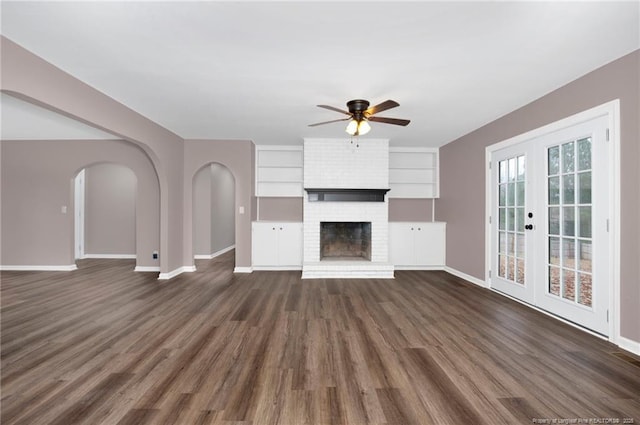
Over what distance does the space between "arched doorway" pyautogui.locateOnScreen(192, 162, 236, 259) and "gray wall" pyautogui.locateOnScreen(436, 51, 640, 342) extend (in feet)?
16.5

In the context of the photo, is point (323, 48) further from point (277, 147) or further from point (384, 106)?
point (277, 147)

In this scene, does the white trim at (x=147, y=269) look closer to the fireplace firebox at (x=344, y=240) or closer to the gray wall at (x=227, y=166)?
the gray wall at (x=227, y=166)

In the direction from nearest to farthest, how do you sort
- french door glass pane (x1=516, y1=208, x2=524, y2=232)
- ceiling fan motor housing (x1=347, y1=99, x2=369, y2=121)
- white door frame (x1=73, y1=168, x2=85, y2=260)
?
1. ceiling fan motor housing (x1=347, y1=99, x2=369, y2=121)
2. french door glass pane (x1=516, y1=208, x2=524, y2=232)
3. white door frame (x1=73, y1=168, x2=85, y2=260)

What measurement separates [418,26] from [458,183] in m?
3.81

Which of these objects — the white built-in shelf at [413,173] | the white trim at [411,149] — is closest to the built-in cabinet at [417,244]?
the white built-in shelf at [413,173]

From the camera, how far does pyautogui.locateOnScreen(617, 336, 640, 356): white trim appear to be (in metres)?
2.38

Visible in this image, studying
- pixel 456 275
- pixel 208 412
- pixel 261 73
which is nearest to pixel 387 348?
pixel 208 412

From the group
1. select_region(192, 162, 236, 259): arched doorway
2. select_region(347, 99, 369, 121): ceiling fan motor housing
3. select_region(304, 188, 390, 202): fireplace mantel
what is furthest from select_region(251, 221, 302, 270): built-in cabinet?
select_region(347, 99, 369, 121): ceiling fan motor housing

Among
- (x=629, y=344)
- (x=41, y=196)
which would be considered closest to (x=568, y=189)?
(x=629, y=344)

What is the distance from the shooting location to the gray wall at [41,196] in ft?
18.1

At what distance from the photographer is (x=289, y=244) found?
225 inches

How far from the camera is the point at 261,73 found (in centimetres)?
283

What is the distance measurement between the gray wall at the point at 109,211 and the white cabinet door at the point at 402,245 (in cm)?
637

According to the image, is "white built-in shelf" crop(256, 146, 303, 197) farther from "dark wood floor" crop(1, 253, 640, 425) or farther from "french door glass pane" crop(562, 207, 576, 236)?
"french door glass pane" crop(562, 207, 576, 236)
